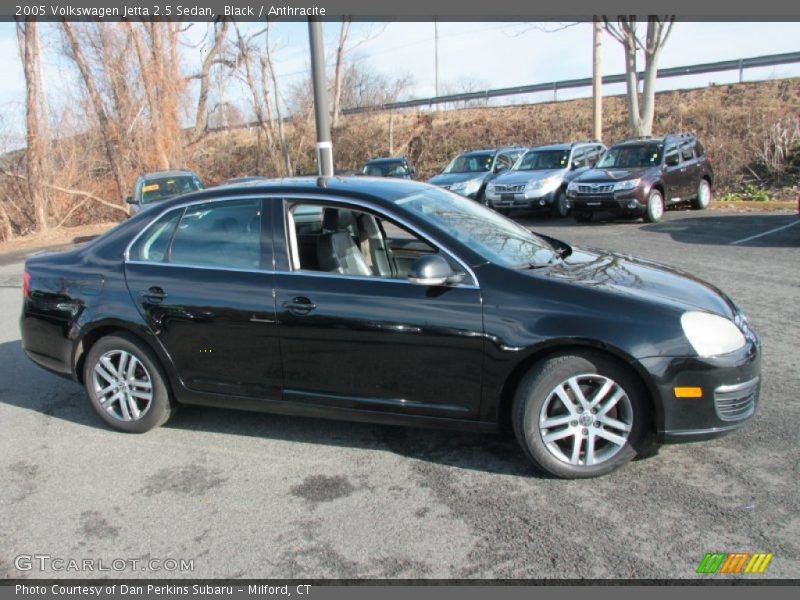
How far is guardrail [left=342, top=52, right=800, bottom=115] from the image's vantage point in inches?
1155

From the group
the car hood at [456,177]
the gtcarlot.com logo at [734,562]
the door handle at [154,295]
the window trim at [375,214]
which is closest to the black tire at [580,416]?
the window trim at [375,214]

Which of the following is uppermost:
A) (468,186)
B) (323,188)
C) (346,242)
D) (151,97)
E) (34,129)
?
(151,97)

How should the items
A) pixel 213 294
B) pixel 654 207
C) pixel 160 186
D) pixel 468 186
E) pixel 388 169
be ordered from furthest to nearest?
pixel 388 169 < pixel 468 186 < pixel 160 186 < pixel 654 207 < pixel 213 294

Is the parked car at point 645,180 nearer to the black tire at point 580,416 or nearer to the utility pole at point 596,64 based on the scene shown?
the utility pole at point 596,64

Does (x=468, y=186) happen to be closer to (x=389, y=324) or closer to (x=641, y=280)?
(x=641, y=280)

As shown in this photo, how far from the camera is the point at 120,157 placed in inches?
919

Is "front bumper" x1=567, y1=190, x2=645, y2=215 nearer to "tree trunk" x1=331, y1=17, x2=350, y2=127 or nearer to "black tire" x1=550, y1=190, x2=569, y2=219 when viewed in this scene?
"black tire" x1=550, y1=190, x2=569, y2=219

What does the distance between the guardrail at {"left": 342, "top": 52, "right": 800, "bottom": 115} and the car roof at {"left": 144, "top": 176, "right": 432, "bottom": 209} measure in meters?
29.6

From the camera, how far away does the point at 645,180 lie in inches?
556

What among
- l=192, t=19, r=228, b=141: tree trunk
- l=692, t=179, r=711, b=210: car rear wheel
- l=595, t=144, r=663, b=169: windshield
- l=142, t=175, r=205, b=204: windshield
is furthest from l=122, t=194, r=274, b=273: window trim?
l=192, t=19, r=228, b=141: tree trunk

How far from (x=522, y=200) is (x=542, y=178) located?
31.0 inches

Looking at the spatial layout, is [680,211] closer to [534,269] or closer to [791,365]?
[791,365]

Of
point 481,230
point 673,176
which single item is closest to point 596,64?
point 673,176

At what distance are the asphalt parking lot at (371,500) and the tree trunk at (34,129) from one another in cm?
1799
